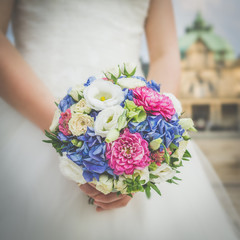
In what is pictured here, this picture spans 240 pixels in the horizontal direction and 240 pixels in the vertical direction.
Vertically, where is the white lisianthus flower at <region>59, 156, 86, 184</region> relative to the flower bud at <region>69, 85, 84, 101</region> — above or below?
below

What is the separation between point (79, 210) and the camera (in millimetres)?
1003

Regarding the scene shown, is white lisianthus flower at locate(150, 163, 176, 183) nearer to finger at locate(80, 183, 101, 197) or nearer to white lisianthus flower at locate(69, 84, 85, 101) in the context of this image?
finger at locate(80, 183, 101, 197)

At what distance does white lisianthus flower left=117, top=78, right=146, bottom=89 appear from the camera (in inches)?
32.0

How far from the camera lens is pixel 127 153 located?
719mm

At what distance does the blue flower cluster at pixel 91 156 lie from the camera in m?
0.72

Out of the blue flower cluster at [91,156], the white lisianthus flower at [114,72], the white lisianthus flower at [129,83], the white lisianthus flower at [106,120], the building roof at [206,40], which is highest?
the white lisianthus flower at [114,72]

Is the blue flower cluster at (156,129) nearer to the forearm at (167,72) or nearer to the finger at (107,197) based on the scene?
the finger at (107,197)

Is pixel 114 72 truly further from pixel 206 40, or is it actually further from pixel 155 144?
pixel 206 40

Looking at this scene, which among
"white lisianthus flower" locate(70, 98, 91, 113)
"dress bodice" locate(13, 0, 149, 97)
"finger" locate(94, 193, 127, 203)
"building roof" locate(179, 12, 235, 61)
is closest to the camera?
"white lisianthus flower" locate(70, 98, 91, 113)

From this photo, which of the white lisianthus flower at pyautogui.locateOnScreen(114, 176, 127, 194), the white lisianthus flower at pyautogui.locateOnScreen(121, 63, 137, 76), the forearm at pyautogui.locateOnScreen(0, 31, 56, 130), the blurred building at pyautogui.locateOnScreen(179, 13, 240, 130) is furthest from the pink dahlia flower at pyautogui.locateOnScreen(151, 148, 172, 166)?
the blurred building at pyautogui.locateOnScreen(179, 13, 240, 130)

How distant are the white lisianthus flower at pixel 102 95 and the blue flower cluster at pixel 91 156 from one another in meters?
0.09

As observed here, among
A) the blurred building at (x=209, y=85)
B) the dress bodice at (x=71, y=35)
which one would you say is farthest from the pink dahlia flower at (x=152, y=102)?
the blurred building at (x=209, y=85)

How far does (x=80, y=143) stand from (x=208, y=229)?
Result: 2.79ft

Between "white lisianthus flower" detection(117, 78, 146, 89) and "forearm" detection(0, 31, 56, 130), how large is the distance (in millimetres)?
393
